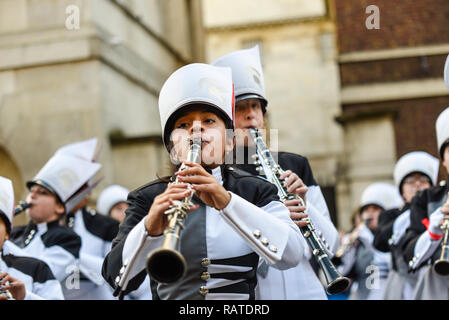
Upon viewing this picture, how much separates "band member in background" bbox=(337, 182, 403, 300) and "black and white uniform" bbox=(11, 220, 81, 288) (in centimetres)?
379

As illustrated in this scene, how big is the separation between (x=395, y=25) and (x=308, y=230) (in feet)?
59.7

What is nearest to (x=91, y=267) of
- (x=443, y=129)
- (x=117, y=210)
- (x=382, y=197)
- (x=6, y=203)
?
(x=6, y=203)

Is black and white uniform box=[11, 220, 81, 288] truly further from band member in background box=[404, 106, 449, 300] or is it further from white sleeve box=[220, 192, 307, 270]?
white sleeve box=[220, 192, 307, 270]

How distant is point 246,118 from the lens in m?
4.40

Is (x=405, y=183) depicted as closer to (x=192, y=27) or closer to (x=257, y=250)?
(x=257, y=250)

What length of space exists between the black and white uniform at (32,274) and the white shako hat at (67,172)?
4.50 feet

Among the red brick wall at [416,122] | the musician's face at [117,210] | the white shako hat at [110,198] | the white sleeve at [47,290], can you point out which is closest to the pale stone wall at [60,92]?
the white shako hat at [110,198]

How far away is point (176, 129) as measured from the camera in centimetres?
319

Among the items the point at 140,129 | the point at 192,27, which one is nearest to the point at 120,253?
the point at 140,129

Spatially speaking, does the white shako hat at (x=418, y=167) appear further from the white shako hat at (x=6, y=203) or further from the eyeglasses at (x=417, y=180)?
the white shako hat at (x=6, y=203)

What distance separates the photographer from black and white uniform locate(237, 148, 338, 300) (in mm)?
4207

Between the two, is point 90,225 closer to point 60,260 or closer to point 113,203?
point 60,260

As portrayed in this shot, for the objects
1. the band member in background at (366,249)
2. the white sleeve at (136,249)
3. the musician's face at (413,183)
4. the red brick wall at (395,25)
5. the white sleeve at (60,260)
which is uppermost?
the red brick wall at (395,25)

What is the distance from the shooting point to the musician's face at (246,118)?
4344 mm
